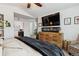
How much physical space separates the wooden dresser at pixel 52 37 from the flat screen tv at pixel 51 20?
126 mm

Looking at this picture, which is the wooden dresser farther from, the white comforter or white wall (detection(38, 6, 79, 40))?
the white comforter

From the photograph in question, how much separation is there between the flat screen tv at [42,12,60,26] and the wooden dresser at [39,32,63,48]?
5.0 inches

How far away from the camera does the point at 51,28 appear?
5.26ft

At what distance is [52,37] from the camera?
5.25 ft

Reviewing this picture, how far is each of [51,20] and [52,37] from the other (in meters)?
0.22

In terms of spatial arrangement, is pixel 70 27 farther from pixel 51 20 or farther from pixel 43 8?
pixel 43 8

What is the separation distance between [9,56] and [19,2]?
0.70m

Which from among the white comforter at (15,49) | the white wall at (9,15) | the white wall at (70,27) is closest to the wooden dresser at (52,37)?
the white wall at (70,27)

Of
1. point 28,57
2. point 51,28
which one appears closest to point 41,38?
point 51,28

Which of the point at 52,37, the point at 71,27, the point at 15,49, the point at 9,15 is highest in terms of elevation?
the point at 9,15

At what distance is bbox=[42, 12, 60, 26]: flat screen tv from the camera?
1.60 metres

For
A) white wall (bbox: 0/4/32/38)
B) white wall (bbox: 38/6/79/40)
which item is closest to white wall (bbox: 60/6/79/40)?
white wall (bbox: 38/6/79/40)

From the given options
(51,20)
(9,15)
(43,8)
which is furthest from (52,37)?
(9,15)

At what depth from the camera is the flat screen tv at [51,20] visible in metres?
1.60
